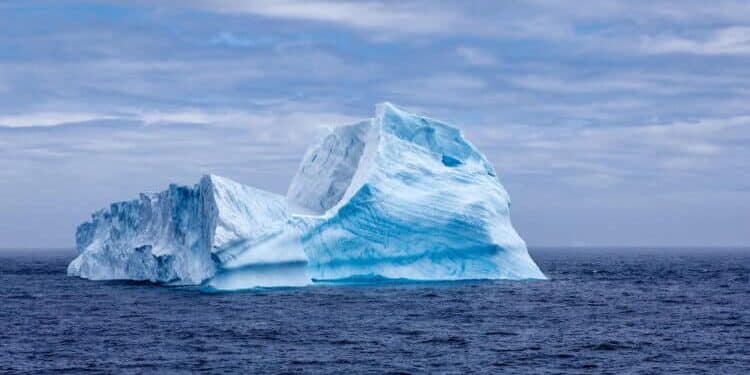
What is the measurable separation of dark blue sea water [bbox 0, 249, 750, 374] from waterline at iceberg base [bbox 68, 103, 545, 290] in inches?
37.3

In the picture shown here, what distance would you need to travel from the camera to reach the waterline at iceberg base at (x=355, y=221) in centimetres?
3042

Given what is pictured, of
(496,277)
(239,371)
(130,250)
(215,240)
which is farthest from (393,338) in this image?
(130,250)

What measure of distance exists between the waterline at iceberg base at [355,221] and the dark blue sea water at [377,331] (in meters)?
0.95

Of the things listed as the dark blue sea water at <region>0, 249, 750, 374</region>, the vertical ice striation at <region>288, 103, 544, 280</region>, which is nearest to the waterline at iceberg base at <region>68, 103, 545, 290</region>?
the vertical ice striation at <region>288, 103, 544, 280</region>

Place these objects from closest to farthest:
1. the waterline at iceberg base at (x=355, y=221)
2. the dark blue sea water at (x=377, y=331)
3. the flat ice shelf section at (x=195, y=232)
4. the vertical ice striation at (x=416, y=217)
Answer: the dark blue sea water at (x=377, y=331) < the flat ice shelf section at (x=195, y=232) < the waterline at iceberg base at (x=355, y=221) < the vertical ice striation at (x=416, y=217)

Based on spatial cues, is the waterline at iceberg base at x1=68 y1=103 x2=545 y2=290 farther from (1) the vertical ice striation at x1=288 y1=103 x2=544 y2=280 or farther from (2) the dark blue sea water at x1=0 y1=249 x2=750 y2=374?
(2) the dark blue sea water at x1=0 y1=249 x2=750 y2=374

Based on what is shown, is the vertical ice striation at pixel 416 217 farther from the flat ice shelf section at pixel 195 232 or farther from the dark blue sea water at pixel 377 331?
the flat ice shelf section at pixel 195 232

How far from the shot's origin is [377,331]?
2120cm

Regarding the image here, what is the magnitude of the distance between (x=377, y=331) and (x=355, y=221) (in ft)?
37.2

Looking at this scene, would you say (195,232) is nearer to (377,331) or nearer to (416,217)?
(416,217)

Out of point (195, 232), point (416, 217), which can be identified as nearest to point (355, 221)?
point (416, 217)

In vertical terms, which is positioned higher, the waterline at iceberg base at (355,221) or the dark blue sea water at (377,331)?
the waterline at iceberg base at (355,221)

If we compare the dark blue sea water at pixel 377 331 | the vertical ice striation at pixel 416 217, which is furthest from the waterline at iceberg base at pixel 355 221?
the dark blue sea water at pixel 377 331

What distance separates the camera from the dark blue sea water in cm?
1703
